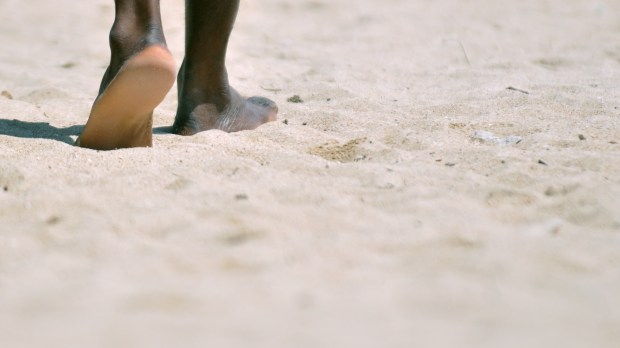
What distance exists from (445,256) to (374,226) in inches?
7.2

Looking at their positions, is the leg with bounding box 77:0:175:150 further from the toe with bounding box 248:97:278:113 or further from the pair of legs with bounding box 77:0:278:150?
the toe with bounding box 248:97:278:113

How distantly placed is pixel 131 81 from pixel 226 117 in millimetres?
582

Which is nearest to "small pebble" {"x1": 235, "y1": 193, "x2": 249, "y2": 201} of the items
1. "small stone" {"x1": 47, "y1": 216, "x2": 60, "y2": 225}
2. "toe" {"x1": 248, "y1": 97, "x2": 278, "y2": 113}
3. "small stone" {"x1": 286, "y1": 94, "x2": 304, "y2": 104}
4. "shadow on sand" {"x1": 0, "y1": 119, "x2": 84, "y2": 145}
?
"small stone" {"x1": 47, "y1": 216, "x2": 60, "y2": 225}

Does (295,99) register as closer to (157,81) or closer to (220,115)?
(220,115)

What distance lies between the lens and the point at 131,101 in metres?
1.96

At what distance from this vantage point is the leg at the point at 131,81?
6.33 feet

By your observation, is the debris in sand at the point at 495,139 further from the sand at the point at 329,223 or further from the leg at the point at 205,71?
the leg at the point at 205,71

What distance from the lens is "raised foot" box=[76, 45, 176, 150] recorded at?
1.93m

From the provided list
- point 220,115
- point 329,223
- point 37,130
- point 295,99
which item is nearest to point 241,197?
point 329,223

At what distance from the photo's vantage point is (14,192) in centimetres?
175

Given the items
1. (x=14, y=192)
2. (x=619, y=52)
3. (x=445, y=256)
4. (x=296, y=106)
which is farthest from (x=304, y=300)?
(x=619, y=52)

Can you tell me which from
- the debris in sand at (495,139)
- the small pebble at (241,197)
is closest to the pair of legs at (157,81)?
the small pebble at (241,197)

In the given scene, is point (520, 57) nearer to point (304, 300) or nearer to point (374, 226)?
point (374, 226)

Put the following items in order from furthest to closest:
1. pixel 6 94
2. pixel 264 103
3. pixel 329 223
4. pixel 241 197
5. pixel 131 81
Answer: pixel 6 94 < pixel 264 103 < pixel 131 81 < pixel 241 197 < pixel 329 223
